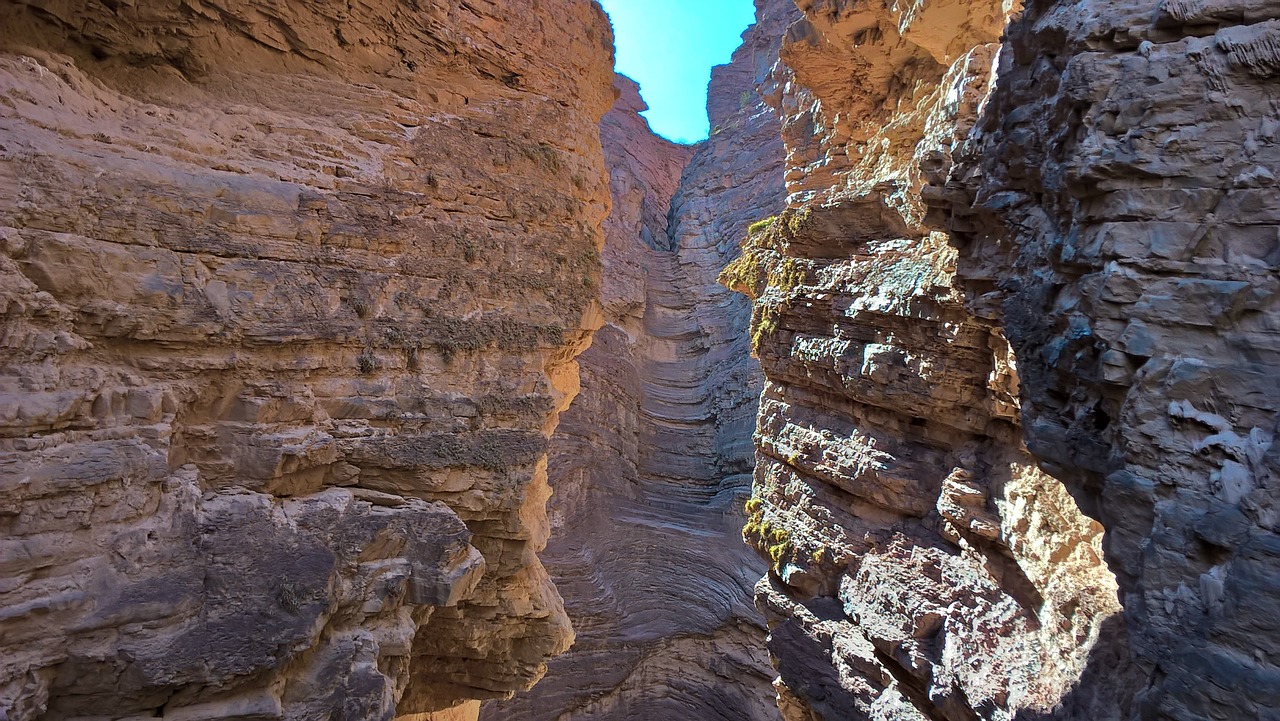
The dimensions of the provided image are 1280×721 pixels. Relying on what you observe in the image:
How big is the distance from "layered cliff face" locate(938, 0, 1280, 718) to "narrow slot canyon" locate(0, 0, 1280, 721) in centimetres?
2

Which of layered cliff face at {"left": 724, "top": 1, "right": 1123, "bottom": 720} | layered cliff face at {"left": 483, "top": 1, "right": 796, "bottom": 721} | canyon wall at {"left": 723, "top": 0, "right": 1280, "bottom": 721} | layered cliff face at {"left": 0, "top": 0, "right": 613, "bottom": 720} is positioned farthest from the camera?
layered cliff face at {"left": 483, "top": 1, "right": 796, "bottom": 721}

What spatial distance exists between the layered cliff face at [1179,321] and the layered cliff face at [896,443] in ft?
5.80

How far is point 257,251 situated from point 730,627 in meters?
12.5

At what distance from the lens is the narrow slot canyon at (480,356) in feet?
9.42

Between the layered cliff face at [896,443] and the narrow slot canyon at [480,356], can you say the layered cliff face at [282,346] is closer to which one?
the narrow slot canyon at [480,356]

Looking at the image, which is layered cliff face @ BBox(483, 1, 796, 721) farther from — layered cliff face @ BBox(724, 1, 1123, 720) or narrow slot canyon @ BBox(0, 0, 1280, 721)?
narrow slot canyon @ BBox(0, 0, 1280, 721)

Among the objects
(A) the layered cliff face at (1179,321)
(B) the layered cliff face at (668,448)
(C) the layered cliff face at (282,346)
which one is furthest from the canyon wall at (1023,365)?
(B) the layered cliff face at (668,448)

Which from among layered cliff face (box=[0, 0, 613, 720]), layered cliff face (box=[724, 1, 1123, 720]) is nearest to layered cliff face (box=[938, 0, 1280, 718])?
layered cliff face (box=[724, 1, 1123, 720])

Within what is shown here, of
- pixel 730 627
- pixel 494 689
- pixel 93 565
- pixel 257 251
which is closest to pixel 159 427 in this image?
pixel 93 565

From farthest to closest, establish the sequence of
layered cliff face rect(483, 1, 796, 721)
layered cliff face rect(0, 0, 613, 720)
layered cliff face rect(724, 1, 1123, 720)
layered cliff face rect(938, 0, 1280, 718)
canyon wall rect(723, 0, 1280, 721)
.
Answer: layered cliff face rect(483, 1, 796, 721)
layered cliff face rect(724, 1, 1123, 720)
layered cliff face rect(0, 0, 613, 720)
canyon wall rect(723, 0, 1280, 721)
layered cliff face rect(938, 0, 1280, 718)

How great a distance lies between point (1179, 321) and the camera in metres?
3.00

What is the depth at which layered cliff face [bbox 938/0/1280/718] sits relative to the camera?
104 inches

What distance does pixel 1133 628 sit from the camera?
3057 mm

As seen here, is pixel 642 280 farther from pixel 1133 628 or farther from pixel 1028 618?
pixel 1133 628
